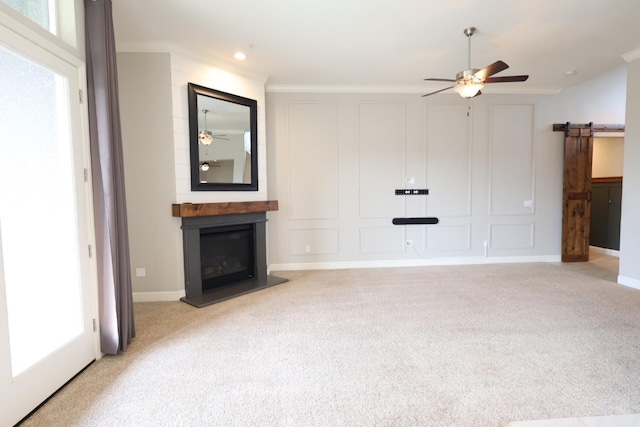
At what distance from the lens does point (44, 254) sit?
201 centimetres

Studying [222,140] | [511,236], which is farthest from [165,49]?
[511,236]

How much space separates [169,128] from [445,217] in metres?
4.32

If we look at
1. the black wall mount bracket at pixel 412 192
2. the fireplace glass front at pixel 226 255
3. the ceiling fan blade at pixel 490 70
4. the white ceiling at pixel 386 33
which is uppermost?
the white ceiling at pixel 386 33

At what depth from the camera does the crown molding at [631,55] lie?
3.90 m

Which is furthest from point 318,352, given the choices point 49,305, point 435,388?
point 49,305

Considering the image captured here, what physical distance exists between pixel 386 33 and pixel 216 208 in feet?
8.97

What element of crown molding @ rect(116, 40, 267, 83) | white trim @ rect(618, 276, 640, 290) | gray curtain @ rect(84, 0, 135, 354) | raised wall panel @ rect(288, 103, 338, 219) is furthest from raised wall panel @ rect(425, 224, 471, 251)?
gray curtain @ rect(84, 0, 135, 354)

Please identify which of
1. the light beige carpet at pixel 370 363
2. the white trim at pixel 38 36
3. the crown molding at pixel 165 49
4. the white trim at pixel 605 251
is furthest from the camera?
the white trim at pixel 605 251

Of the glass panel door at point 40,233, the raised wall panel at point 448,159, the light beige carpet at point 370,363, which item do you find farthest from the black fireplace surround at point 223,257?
the raised wall panel at point 448,159

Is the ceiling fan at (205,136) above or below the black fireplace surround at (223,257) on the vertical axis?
above

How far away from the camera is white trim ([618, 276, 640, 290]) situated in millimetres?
4055

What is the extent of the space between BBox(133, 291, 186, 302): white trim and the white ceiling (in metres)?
2.77

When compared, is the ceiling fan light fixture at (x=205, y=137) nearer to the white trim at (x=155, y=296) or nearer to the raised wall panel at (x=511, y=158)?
the white trim at (x=155, y=296)

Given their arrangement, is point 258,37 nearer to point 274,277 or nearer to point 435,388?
point 274,277
